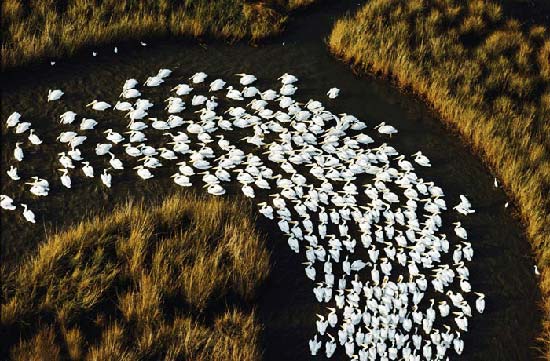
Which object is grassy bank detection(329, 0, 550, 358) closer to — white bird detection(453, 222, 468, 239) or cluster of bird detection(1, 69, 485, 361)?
white bird detection(453, 222, 468, 239)

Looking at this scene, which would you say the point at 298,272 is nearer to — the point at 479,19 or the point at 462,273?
the point at 462,273

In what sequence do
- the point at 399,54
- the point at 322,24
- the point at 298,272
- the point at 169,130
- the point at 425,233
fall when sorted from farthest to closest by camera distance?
the point at 322,24, the point at 399,54, the point at 169,130, the point at 425,233, the point at 298,272

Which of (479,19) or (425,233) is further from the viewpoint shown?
(479,19)

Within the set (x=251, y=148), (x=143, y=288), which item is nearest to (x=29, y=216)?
(x=143, y=288)

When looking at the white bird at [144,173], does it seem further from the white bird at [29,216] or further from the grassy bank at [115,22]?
the grassy bank at [115,22]

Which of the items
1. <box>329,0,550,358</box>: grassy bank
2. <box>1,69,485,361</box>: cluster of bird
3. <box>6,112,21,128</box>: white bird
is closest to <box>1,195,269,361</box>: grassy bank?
<box>1,69,485,361</box>: cluster of bird

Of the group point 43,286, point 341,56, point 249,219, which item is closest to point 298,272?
point 249,219

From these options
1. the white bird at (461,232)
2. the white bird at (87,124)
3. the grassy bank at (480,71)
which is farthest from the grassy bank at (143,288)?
the grassy bank at (480,71)
